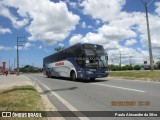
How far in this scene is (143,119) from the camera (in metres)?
7.15

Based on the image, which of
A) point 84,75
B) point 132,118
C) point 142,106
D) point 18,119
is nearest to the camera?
point 18,119

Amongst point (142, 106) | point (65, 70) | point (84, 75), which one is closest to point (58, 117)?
point (142, 106)

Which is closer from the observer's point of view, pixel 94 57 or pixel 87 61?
pixel 87 61

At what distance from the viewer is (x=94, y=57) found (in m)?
23.6

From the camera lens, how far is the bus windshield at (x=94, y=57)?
23434mm

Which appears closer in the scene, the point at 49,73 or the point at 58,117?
the point at 58,117

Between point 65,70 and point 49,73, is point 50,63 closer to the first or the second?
point 49,73

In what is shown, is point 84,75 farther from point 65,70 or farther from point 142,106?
point 142,106

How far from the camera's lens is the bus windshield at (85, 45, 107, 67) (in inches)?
923

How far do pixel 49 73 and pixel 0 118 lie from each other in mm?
32014

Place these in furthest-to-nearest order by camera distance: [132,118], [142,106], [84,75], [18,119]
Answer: [84,75]
[142,106]
[132,118]
[18,119]

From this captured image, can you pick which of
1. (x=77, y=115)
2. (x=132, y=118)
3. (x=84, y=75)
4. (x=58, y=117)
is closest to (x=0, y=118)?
(x=58, y=117)

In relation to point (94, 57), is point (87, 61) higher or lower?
lower

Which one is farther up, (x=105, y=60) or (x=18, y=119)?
(x=105, y=60)
